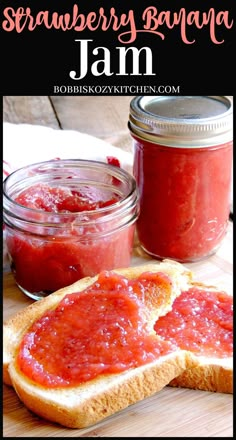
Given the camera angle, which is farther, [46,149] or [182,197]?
[46,149]

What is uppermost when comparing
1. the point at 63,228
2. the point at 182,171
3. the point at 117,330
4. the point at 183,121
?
the point at 183,121

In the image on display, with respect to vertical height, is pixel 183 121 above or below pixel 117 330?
above

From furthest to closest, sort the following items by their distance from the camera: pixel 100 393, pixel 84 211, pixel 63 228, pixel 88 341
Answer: pixel 84 211
pixel 63 228
pixel 88 341
pixel 100 393

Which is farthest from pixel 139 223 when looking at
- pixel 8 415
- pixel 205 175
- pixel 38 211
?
pixel 8 415

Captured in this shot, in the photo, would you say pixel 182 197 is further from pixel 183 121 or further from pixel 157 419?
pixel 157 419

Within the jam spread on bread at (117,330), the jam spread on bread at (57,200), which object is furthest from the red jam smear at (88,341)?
the jam spread on bread at (57,200)

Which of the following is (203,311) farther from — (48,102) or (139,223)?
(48,102)

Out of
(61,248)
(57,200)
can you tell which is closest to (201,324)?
(61,248)

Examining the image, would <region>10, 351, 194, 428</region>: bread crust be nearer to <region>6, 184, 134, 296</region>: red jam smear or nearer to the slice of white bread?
the slice of white bread
